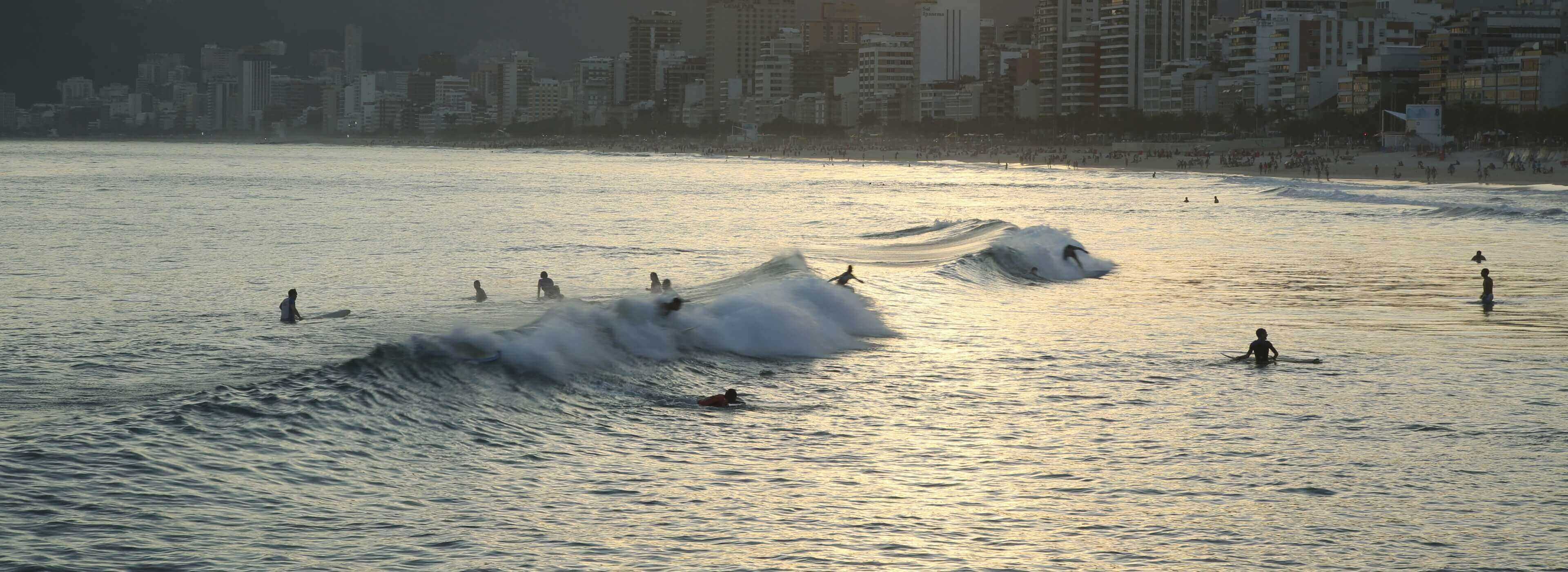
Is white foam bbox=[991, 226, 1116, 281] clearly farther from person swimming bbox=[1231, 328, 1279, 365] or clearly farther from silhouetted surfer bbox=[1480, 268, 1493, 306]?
person swimming bbox=[1231, 328, 1279, 365]

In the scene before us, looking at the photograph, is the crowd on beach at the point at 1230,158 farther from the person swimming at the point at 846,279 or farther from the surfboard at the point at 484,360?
the surfboard at the point at 484,360

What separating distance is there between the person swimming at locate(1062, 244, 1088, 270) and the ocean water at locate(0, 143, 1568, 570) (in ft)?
1.07

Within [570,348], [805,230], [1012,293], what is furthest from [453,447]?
[805,230]

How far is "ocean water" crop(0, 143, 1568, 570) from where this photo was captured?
10.5m

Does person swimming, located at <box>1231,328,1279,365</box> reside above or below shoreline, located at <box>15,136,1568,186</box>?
below

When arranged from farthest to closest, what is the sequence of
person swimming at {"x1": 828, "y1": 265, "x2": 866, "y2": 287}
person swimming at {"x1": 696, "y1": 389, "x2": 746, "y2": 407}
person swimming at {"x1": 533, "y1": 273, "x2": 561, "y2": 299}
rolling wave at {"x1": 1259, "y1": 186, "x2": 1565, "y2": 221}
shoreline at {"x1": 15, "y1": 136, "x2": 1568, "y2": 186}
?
shoreline at {"x1": 15, "y1": 136, "x2": 1568, "y2": 186} → rolling wave at {"x1": 1259, "y1": 186, "x2": 1565, "y2": 221} → person swimming at {"x1": 533, "y1": 273, "x2": 561, "y2": 299} → person swimming at {"x1": 828, "y1": 265, "x2": 866, "y2": 287} → person swimming at {"x1": 696, "y1": 389, "x2": 746, "y2": 407}

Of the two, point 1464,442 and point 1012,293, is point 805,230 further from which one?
point 1464,442

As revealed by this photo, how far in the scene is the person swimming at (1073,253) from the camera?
32562 millimetres

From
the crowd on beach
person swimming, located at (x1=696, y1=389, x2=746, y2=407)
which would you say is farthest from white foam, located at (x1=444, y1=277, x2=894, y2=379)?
the crowd on beach

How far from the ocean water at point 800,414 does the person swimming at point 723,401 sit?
139 mm

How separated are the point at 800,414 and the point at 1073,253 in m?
18.7

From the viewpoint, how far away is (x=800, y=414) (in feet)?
50.3

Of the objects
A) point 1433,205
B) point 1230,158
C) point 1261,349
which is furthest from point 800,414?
point 1230,158

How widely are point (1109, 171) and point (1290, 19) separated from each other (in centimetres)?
8004
